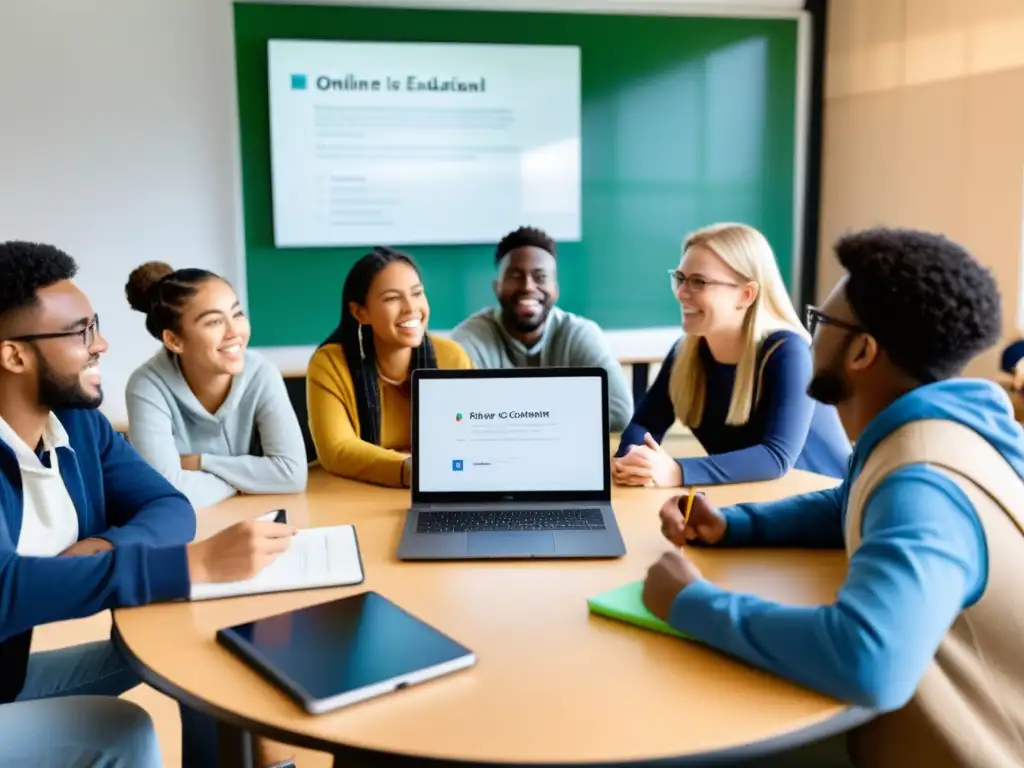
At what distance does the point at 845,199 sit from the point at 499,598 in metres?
3.66

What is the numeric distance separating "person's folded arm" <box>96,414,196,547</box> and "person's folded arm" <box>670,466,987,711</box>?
37.4 inches

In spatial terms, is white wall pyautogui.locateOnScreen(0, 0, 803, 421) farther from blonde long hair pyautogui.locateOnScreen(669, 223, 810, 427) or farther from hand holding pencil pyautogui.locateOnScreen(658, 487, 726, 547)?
hand holding pencil pyautogui.locateOnScreen(658, 487, 726, 547)

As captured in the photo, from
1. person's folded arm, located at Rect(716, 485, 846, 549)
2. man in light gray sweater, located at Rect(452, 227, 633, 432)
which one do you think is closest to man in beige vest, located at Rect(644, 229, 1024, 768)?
person's folded arm, located at Rect(716, 485, 846, 549)

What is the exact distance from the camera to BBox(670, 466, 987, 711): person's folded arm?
1.03 metres

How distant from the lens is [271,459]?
203 centimetres

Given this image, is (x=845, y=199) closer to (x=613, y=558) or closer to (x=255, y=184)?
(x=255, y=184)

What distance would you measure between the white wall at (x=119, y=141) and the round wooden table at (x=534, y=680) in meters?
2.87

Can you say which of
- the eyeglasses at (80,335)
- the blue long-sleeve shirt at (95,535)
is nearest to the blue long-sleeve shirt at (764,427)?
the blue long-sleeve shirt at (95,535)


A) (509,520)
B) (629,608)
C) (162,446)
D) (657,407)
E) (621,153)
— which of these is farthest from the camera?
(621,153)

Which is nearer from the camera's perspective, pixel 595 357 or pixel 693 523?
pixel 693 523

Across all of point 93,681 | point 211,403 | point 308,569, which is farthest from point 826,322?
point 93,681

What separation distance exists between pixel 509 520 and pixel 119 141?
119 inches

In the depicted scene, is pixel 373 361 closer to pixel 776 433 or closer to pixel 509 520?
pixel 509 520

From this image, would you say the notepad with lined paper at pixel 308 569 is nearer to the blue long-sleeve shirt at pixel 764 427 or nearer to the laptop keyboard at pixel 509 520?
the laptop keyboard at pixel 509 520
